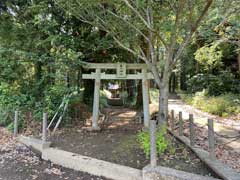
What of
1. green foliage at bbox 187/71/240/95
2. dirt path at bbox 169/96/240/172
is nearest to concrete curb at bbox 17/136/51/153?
dirt path at bbox 169/96/240/172

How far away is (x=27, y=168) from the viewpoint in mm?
5230

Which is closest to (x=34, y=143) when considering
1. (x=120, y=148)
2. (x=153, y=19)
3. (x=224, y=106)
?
(x=120, y=148)

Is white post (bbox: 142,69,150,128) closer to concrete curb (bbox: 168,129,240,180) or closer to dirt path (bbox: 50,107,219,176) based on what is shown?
dirt path (bbox: 50,107,219,176)

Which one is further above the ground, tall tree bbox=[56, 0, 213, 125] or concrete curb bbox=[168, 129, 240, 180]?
tall tree bbox=[56, 0, 213, 125]

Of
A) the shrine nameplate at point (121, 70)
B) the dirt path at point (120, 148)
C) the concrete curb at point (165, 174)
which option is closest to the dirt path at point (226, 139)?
the dirt path at point (120, 148)

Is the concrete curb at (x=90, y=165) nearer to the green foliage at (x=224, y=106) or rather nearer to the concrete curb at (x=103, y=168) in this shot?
the concrete curb at (x=103, y=168)

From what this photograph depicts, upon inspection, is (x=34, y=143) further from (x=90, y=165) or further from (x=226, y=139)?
(x=226, y=139)

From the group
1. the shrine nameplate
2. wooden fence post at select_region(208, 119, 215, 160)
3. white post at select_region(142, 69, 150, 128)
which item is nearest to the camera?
wooden fence post at select_region(208, 119, 215, 160)

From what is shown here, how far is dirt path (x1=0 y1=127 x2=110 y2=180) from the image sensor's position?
4785mm

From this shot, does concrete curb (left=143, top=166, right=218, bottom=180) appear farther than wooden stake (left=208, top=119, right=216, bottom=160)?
No

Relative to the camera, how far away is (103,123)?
891 centimetres

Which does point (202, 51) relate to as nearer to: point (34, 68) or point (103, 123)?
point (103, 123)

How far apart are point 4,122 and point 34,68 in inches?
82.1

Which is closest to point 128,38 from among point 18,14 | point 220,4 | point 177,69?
point 220,4
